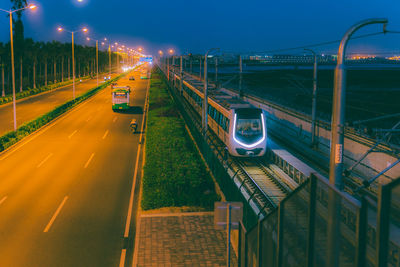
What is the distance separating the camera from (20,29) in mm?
86438

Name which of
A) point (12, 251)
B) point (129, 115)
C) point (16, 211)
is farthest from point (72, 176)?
point (129, 115)

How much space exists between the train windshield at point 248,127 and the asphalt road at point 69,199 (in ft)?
21.0

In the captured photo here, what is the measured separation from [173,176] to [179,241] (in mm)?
6318

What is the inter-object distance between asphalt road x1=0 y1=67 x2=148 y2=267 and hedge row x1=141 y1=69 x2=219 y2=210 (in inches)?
41.5

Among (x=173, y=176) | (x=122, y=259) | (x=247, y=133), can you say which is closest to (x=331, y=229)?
(x=122, y=259)

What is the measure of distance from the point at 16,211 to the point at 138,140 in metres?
15.5

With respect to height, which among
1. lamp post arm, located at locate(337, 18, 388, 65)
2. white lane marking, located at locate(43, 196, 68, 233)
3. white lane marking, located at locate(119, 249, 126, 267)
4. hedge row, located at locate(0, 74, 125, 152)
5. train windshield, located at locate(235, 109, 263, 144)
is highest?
lamp post arm, located at locate(337, 18, 388, 65)

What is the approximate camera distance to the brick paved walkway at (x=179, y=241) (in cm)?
1201

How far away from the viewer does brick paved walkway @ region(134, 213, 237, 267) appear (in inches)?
473

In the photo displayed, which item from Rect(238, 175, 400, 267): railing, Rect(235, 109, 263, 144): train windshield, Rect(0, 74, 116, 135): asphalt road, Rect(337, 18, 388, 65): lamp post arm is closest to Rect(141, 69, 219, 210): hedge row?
Rect(235, 109, 263, 144): train windshield

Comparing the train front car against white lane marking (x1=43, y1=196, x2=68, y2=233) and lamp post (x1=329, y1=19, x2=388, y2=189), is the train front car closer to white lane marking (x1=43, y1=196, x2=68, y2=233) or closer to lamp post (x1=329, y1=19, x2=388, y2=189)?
white lane marking (x1=43, y1=196, x2=68, y2=233)

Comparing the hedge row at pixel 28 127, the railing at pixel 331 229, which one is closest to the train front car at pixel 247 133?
the hedge row at pixel 28 127

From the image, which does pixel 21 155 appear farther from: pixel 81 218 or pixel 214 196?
pixel 214 196

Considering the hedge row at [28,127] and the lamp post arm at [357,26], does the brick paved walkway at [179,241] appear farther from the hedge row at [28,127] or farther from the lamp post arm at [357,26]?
the hedge row at [28,127]
